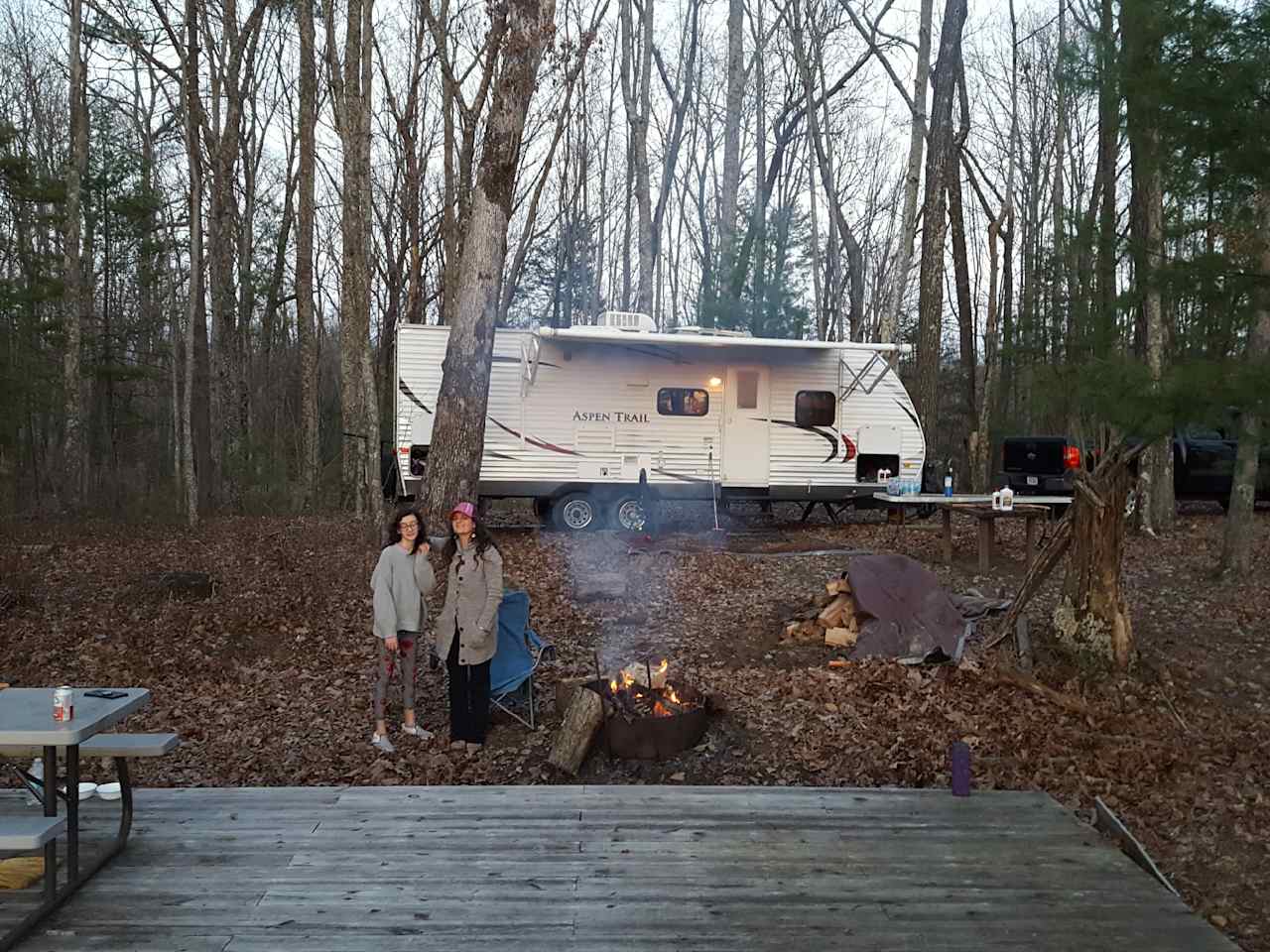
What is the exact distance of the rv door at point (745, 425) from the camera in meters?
13.6

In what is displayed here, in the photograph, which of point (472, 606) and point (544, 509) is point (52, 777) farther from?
point (544, 509)

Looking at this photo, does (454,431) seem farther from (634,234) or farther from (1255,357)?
(634,234)

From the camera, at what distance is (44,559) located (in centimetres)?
1027

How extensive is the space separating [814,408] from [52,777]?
37.7 ft

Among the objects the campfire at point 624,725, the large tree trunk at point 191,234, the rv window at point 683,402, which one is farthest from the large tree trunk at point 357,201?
the campfire at point 624,725

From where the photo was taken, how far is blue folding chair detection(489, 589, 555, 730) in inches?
231

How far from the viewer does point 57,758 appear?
349cm

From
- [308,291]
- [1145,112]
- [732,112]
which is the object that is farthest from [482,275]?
[732,112]

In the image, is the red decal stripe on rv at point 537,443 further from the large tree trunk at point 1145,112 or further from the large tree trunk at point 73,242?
the large tree trunk at point 1145,112

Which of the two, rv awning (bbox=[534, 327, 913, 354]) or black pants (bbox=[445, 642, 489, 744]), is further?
rv awning (bbox=[534, 327, 913, 354])

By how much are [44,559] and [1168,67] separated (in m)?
10.8

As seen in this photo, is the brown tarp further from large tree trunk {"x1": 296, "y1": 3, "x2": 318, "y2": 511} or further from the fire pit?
large tree trunk {"x1": 296, "y1": 3, "x2": 318, "y2": 511}

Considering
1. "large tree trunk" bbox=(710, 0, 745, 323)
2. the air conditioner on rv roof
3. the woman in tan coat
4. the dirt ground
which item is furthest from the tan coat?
"large tree trunk" bbox=(710, 0, 745, 323)

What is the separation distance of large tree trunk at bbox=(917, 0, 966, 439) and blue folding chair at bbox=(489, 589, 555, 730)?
10277 mm
